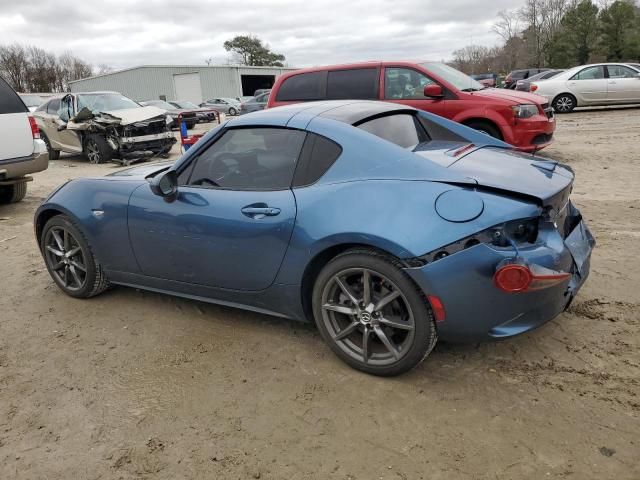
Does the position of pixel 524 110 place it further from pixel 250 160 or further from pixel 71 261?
pixel 71 261

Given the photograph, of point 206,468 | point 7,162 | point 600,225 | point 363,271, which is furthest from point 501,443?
point 7,162

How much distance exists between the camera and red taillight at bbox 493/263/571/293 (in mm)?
2311

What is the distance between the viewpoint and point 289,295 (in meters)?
2.93

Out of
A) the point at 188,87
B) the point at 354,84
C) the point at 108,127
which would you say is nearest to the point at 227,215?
the point at 354,84

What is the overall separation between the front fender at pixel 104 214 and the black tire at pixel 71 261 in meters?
0.09

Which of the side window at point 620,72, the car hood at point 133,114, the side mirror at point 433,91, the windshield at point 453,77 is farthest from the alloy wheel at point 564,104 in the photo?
the car hood at point 133,114

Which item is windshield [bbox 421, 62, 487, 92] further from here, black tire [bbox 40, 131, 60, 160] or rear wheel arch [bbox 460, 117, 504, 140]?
black tire [bbox 40, 131, 60, 160]

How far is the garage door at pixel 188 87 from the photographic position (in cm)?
4697

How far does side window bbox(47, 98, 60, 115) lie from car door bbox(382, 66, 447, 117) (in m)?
9.07

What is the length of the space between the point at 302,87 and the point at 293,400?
250 inches

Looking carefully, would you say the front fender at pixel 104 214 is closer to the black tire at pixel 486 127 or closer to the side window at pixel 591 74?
the black tire at pixel 486 127

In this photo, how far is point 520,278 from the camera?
7.60 ft

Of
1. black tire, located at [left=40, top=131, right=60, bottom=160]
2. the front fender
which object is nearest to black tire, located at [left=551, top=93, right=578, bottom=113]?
black tire, located at [left=40, top=131, right=60, bottom=160]

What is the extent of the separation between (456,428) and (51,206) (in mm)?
3347
